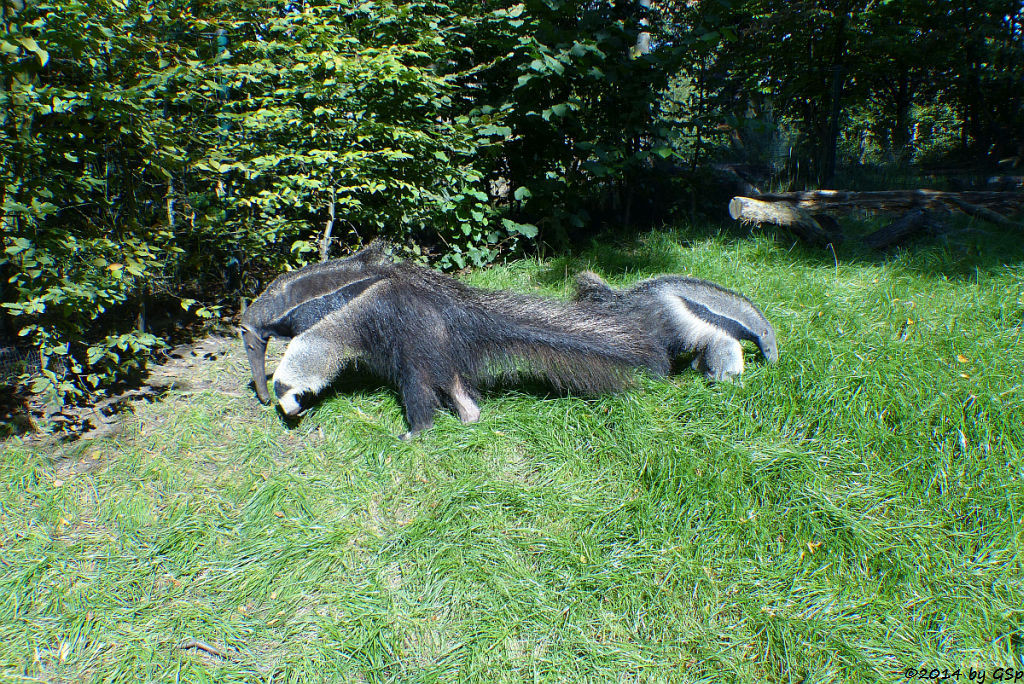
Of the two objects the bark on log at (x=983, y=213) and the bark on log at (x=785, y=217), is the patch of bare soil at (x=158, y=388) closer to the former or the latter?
the bark on log at (x=785, y=217)

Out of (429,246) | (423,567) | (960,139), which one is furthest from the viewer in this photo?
(960,139)

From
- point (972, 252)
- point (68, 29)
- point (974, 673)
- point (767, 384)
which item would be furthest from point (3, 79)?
point (972, 252)

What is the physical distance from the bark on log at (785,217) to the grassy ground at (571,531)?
7.24 ft

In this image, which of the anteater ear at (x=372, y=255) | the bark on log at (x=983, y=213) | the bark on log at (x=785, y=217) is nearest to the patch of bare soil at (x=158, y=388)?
the anteater ear at (x=372, y=255)

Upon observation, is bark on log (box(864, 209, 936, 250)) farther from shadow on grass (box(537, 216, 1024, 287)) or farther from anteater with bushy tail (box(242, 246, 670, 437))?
anteater with bushy tail (box(242, 246, 670, 437))

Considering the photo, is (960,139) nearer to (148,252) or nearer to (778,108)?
(778,108)

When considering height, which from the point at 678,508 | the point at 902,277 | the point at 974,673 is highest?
the point at 902,277

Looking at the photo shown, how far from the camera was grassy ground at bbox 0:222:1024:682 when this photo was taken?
238cm

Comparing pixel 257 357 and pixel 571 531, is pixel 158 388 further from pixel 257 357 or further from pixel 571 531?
pixel 571 531

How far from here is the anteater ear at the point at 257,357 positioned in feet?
12.2

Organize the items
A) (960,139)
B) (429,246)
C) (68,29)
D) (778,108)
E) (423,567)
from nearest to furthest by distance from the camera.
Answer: (423,567), (68,29), (429,246), (778,108), (960,139)

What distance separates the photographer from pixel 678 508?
2.82m

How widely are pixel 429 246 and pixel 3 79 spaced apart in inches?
154

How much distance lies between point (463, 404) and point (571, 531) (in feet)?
3.71
